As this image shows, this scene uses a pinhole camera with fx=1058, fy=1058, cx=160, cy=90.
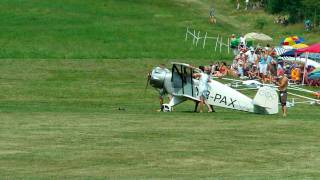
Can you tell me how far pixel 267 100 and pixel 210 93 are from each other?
186 centimetres

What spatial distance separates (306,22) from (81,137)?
4706cm

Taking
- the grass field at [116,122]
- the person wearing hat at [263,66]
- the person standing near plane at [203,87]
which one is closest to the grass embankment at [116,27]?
the grass field at [116,122]

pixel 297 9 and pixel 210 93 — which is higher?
pixel 210 93

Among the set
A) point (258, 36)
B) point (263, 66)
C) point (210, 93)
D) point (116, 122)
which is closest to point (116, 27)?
point (258, 36)

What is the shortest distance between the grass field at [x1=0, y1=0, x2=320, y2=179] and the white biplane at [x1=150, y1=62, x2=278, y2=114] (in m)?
0.54

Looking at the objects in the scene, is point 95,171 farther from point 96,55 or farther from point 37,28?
point 37,28

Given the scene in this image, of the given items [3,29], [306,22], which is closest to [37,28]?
[3,29]

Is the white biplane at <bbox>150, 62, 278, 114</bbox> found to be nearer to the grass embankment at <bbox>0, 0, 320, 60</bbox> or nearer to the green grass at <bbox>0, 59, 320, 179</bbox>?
the green grass at <bbox>0, 59, 320, 179</bbox>

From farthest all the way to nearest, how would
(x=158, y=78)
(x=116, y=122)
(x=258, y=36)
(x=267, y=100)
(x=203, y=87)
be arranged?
(x=258, y=36)
(x=158, y=78)
(x=203, y=87)
(x=267, y=100)
(x=116, y=122)

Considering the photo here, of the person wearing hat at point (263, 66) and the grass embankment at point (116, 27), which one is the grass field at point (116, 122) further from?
the person wearing hat at point (263, 66)

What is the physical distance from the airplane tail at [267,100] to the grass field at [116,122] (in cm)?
63

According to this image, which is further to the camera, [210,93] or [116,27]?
[116,27]

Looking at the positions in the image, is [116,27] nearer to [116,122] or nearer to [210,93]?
[210,93]

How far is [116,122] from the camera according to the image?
27266 mm
